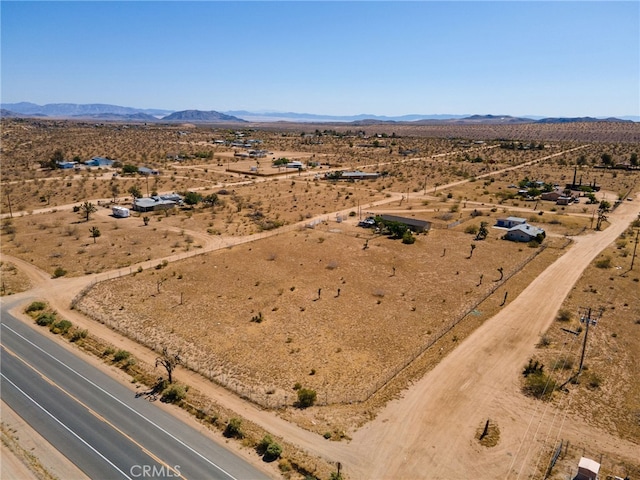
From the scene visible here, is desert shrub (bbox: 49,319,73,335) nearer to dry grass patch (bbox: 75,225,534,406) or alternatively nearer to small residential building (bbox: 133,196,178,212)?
dry grass patch (bbox: 75,225,534,406)

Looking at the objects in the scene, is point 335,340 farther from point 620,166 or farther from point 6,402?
point 620,166

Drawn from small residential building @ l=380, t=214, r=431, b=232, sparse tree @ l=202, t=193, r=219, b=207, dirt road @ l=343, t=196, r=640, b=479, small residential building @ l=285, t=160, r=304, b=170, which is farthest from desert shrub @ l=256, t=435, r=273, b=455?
small residential building @ l=285, t=160, r=304, b=170

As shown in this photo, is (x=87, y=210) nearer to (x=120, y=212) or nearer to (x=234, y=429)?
(x=120, y=212)

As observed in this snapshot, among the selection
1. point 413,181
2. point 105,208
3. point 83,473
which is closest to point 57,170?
point 105,208

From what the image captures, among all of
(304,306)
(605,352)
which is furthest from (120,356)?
(605,352)

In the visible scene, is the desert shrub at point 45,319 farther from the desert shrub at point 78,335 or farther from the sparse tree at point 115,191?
the sparse tree at point 115,191

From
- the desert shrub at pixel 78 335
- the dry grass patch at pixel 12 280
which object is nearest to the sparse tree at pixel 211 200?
the dry grass patch at pixel 12 280
